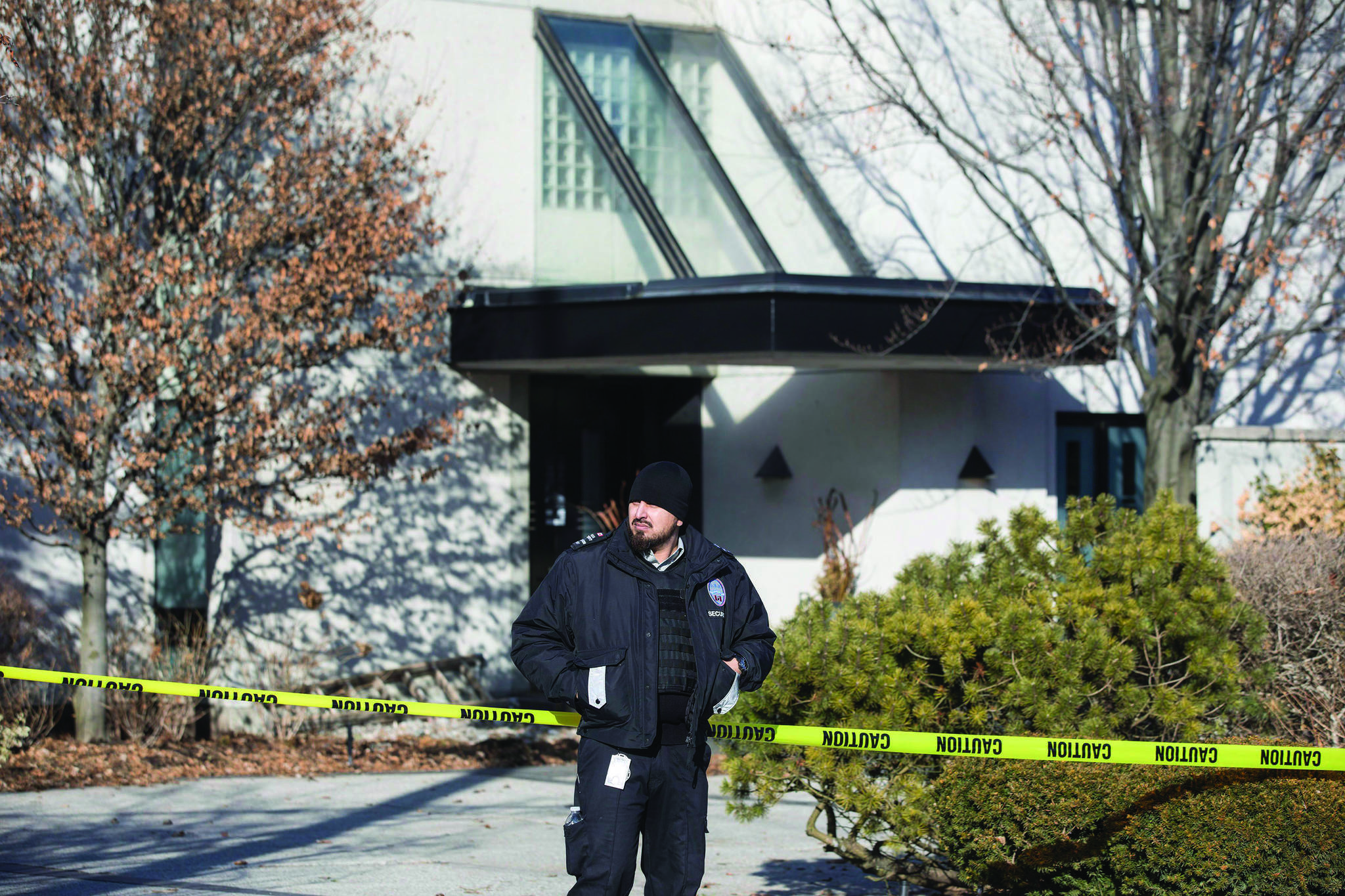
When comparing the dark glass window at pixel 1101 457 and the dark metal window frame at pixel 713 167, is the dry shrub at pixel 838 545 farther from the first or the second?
the dark metal window frame at pixel 713 167

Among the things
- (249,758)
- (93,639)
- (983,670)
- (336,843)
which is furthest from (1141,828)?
(93,639)

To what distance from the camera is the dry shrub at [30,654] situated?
1012 centimetres

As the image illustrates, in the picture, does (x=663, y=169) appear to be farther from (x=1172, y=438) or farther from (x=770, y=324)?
(x=1172, y=438)

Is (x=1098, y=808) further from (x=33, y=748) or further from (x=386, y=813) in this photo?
(x=33, y=748)

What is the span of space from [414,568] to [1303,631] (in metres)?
7.78

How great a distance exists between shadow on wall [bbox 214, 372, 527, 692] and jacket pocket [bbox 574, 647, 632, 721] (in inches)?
302

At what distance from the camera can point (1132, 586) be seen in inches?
272

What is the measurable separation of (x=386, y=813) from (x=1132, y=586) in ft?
16.0

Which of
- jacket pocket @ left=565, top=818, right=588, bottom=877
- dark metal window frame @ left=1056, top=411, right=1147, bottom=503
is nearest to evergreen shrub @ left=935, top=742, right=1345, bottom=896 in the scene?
jacket pocket @ left=565, top=818, right=588, bottom=877

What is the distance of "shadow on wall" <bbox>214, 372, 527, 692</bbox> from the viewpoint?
1207 centimetres

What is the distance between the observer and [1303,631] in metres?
8.09

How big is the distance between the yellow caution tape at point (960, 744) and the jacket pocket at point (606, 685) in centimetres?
62

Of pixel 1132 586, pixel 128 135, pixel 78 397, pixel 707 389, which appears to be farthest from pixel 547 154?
pixel 1132 586

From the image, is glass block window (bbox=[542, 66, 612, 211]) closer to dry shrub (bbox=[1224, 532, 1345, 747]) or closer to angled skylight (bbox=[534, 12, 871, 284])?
angled skylight (bbox=[534, 12, 871, 284])
